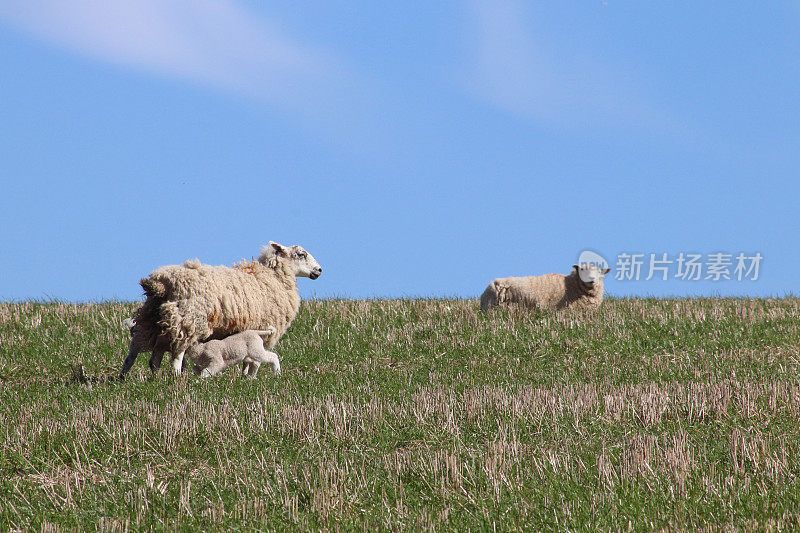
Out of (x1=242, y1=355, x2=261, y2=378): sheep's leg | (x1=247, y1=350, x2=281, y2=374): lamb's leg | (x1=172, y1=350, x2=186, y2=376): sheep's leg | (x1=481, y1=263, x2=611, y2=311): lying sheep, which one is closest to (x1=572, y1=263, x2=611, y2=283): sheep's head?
(x1=481, y1=263, x2=611, y2=311): lying sheep

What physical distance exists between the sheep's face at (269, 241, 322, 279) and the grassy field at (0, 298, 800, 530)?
4.62 feet

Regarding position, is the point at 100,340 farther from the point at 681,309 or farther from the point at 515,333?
the point at 681,309

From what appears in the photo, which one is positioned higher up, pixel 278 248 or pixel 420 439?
pixel 278 248

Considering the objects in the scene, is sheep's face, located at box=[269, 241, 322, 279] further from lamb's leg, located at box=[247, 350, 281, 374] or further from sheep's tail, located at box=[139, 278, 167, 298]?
sheep's tail, located at box=[139, 278, 167, 298]

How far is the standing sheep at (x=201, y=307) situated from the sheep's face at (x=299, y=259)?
0.51 m

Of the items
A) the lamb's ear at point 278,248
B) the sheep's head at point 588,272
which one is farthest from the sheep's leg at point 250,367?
the sheep's head at point 588,272

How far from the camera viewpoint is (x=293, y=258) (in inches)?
485

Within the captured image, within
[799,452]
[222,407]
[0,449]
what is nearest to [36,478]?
[0,449]

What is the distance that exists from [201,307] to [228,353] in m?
0.73

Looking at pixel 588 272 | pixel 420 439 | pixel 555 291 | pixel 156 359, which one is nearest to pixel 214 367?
pixel 156 359

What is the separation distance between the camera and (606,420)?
7.30 meters

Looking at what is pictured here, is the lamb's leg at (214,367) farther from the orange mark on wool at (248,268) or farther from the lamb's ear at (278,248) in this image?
the lamb's ear at (278,248)

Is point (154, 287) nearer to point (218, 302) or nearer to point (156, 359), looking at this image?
point (218, 302)

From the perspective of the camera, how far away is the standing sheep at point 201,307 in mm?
10469
